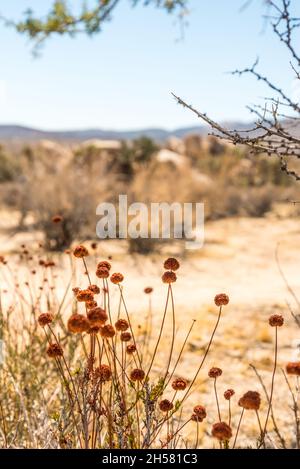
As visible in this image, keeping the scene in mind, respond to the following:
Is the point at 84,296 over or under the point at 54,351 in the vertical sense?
over

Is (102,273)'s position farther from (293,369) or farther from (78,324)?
(293,369)

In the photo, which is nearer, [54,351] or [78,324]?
[78,324]

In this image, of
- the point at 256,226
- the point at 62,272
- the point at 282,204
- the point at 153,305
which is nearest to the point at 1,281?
the point at 62,272

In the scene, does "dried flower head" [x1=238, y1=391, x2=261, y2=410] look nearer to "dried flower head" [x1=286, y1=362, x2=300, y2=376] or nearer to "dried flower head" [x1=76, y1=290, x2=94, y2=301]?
"dried flower head" [x1=286, y1=362, x2=300, y2=376]

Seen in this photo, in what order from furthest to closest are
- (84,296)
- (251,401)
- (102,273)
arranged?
(102,273) → (84,296) → (251,401)

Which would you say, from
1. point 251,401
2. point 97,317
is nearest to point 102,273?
point 97,317

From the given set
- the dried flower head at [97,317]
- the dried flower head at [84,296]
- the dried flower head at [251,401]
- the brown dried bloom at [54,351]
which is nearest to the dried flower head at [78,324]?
the dried flower head at [97,317]

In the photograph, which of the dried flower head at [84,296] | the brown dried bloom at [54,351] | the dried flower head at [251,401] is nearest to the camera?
the dried flower head at [251,401]

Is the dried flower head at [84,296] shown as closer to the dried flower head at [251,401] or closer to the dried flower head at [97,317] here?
the dried flower head at [97,317]

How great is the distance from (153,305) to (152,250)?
347 cm
